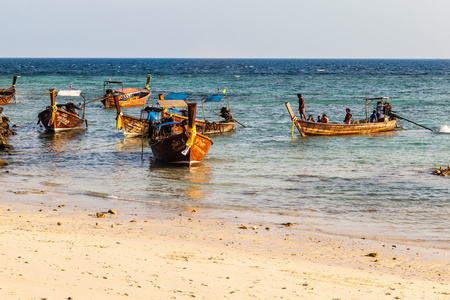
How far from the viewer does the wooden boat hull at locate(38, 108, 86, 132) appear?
1187 inches

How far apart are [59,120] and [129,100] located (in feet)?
51.6

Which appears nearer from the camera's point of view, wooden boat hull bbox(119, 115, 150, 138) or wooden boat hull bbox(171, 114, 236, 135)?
wooden boat hull bbox(119, 115, 150, 138)

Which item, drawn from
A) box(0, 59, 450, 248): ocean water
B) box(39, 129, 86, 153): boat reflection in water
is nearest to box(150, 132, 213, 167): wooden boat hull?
box(0, 59, 450, 248): ocean water

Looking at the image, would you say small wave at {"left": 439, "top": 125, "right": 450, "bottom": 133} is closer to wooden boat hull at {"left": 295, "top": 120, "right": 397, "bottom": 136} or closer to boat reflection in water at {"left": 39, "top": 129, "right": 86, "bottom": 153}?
A: wooden boat hull at {"left": 295, "top": 120, "right": 397, "bottom": 136}

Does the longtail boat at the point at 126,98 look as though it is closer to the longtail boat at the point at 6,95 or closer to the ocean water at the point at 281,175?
the longtail boat at the point at 6,95

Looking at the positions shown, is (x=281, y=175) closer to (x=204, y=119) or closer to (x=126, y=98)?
A: (x=204, y=119)

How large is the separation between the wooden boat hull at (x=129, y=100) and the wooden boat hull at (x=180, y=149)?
25.5m

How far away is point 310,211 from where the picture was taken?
13.8m

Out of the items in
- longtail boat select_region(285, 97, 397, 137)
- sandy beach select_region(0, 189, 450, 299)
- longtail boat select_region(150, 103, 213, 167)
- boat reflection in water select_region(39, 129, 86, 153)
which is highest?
longtail boat select_region(285, 97, 397, 137)

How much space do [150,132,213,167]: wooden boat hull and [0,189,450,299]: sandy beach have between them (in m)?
6.89

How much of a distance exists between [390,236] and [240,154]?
12.6 metres

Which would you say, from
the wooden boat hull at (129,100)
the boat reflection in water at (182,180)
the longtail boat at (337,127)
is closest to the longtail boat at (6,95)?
the wooden boat hull at (129,100)

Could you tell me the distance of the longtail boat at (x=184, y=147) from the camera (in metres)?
19.6

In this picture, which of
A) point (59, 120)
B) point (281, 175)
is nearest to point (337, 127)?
point (281, 175)
